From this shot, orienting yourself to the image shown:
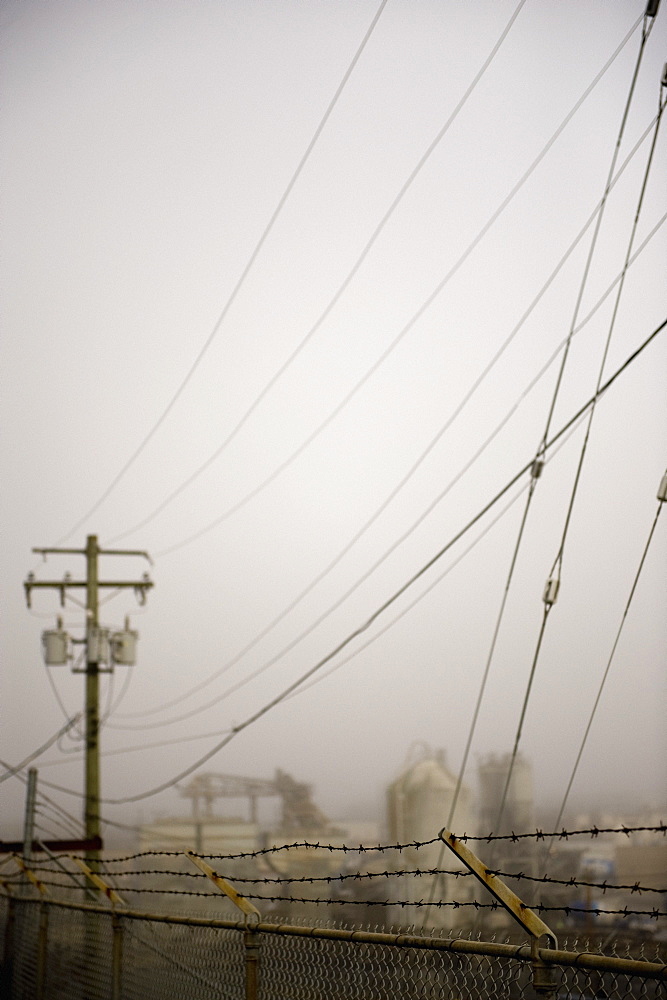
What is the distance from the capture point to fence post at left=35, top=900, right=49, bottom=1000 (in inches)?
347

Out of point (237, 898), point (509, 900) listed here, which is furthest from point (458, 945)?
point (237, 898)

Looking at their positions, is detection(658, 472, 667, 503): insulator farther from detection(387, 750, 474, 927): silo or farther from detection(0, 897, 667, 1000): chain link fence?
detection(387, 750, 474, 927): silo

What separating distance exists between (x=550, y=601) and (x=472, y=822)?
85.4 feet

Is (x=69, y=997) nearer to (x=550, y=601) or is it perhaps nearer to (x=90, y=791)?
(x=550, y=601)

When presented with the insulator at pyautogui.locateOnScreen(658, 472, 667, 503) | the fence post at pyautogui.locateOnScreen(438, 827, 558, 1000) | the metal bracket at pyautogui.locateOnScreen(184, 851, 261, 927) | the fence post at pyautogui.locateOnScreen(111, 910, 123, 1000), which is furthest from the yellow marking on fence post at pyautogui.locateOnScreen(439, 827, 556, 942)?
the insulator at pyautogui.locateOnScreen(658, 472, 667, 503)

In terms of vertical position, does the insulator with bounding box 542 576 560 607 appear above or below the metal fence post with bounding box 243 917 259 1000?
above

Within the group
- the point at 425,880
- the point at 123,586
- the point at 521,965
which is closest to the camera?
the point at 521,965

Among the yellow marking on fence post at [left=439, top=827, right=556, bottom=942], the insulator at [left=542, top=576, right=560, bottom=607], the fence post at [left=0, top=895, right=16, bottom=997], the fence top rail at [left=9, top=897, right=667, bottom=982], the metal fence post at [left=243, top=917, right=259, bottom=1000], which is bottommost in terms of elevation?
the fence post at [left=0, top=895, right=16, bottom=997]

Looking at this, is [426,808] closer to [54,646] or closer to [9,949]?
[54,646]

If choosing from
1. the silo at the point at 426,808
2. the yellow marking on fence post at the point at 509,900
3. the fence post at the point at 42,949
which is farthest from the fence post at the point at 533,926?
the silo at the point at 426,808

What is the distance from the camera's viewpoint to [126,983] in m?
7.71

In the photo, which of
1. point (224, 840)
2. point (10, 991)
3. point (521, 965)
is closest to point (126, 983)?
point (10, 991)

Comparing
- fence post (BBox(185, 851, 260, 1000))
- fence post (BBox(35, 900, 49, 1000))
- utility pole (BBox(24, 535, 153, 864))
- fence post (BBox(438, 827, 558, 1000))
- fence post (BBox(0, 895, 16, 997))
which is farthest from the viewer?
utility pole (BBox(24, 535, 153, 864))

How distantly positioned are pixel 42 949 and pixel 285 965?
165 inches
